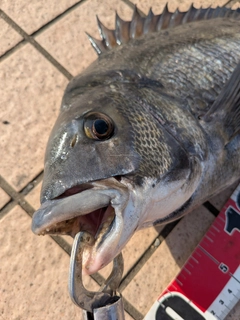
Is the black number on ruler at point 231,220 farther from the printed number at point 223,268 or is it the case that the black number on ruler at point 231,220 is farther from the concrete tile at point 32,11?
the concrete tile at point 32,11

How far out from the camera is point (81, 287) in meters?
0.92

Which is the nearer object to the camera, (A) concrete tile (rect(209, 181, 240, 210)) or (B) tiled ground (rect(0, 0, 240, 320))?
(B) tiled ground (rect(0, 0, 240, 320))

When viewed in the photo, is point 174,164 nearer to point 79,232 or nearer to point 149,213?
point 149,213

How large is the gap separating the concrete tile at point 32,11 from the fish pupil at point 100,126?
111cm

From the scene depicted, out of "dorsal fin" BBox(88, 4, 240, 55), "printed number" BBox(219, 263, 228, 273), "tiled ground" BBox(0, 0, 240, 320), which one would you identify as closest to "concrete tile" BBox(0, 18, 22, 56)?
"tiled ground" BBox(0, 0, 240, 320)

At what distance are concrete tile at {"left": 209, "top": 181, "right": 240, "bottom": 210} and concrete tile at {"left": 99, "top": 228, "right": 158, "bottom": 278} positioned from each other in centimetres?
31

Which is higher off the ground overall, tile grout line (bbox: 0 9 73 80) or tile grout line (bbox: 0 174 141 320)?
tile grout line (bbox: 0 9 73 80)

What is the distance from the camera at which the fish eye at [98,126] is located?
40.7 inches

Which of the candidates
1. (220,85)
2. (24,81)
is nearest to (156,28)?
(220,85)

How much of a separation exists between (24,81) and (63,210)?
1115 millimetres

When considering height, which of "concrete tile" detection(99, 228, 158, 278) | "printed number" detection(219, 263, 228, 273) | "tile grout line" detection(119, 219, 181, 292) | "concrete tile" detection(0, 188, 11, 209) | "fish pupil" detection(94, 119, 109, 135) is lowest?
"printed number" detection(219, 263, 228, 273)

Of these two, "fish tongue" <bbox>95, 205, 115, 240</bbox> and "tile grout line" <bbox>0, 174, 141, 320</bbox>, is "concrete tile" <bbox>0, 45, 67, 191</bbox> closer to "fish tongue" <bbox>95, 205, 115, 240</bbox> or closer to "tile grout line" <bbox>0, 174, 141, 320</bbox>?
"tile grout line" <bbox>0, 174, 141, 320</bbox>

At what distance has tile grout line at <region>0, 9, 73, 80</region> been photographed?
1886 mm

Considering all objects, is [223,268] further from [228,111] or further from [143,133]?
[143,133]
